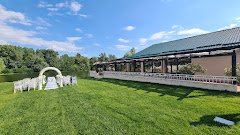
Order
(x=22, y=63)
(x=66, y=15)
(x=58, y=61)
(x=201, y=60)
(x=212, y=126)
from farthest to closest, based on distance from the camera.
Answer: (x=58, y=61) → (x=22, y=63) → (x=66, y=15) → (x=201, y=60) → (x=212, y=126)

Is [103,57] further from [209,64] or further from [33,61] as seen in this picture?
[209,64]

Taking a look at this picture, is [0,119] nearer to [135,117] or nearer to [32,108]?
[32,108]

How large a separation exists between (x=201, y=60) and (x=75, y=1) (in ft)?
54.7

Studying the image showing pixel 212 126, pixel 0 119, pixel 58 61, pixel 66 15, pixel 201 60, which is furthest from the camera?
pixel 58 61

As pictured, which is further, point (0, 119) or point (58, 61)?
point (58, 61)

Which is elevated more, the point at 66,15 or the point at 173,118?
the point at 66,15

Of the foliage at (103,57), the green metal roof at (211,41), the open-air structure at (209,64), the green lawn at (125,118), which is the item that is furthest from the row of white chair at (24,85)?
the foliage at (103,57)

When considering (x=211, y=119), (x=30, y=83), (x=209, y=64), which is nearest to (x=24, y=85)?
(x=30, y=83)

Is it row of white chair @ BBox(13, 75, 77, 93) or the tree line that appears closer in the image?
row of white chair @ BBox(13, 75, 77, 93)

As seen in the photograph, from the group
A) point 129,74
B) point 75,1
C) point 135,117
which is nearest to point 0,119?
point 135,117

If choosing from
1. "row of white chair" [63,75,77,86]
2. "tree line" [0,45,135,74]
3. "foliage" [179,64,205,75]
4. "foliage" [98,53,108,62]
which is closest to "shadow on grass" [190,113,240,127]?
"foliage" [179,64,205,75]

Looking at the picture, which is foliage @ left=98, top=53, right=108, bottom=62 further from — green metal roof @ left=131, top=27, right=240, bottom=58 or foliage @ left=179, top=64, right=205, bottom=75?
foliage @ left=179, top=64, right=205, bottom=75

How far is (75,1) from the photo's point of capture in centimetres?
2170

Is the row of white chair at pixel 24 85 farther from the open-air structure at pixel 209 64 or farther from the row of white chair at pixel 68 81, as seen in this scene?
the open-air structure at pixel 209 64
